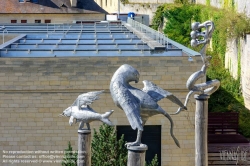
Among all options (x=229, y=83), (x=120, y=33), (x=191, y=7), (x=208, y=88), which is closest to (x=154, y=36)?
(x=120, y=33)

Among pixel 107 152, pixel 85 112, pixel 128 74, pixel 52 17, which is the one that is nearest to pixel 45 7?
pixel 52 17

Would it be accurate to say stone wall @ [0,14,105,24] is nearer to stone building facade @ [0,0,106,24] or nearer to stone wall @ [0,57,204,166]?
stone building facade @ [0,0,106,24]

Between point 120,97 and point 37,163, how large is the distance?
958cm

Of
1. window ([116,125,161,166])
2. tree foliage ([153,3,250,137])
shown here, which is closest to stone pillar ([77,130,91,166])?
window ([116,125,161,166])

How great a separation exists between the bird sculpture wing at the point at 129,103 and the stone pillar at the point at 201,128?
1.29 meters

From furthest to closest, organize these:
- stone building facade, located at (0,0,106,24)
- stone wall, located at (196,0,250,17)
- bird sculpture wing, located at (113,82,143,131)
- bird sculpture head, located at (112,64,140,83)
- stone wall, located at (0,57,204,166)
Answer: stone building facade, located at (0,0,106,24) → stone wall, located at (196,0,250,17) → stone wall, located at (0,57,204,166) → bird sculpture head, located at (112,64,140,83) → bird sculpture wing, located at (113,82,143,131)

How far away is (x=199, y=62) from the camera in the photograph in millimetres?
21875

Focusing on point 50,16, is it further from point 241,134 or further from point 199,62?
point 199,62

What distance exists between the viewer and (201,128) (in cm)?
1364

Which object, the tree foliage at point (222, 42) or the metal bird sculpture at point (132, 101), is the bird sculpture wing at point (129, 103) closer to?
the metal bird sculpture at point (132, 101)

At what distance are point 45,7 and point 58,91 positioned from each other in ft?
104

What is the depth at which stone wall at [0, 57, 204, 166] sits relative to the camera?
21.8 metres

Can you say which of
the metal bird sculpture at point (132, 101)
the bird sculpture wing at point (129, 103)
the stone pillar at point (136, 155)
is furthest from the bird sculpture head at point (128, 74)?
the stone pillar at point (136, 155)

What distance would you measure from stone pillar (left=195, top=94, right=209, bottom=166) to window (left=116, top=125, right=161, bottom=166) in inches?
322
